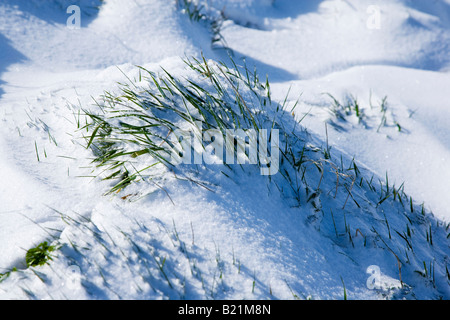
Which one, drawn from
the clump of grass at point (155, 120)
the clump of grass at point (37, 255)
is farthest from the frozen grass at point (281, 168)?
the clump of grass at point (37, 255)

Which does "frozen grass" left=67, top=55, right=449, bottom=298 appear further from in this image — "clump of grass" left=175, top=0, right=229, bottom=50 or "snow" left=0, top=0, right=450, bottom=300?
"clump of grass" left=175, top=0, right=229, bottom=50

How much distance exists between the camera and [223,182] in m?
1.43

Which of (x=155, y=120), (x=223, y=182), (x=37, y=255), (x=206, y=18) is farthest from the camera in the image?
(x=206, y=18)

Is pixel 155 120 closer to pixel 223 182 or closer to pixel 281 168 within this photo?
pixel 223 182

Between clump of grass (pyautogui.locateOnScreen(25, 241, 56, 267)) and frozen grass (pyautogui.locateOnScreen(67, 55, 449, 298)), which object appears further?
frozen grass (pyautogui.locateOnScreen(67, 55, 449, 298))

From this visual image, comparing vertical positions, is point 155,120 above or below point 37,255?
above

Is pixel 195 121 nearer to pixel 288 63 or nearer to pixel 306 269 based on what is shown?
pixel 306 269

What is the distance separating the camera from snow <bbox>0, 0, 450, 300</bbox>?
46.0 inches

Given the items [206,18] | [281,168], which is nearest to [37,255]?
[281,168]

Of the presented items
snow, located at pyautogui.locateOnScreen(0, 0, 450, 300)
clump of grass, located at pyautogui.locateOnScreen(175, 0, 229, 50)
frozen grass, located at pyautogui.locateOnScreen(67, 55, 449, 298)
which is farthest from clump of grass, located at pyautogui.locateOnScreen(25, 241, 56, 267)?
clump of grass, located at pyautogui.locateOnScreen(175, 0, 229, 50)

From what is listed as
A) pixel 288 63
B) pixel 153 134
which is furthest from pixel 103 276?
pixel 288 63

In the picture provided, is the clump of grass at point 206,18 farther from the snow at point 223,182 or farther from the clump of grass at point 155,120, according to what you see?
the clump of grass at point 155,120

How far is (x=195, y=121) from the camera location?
1.55 meters

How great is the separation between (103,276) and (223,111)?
36.7 inches
